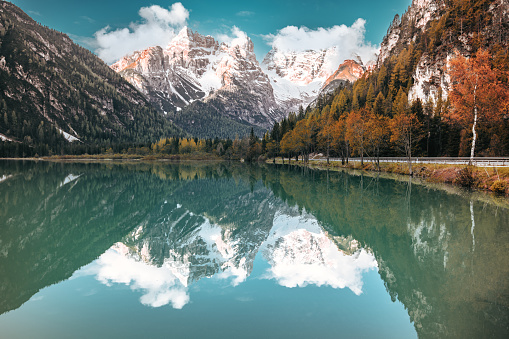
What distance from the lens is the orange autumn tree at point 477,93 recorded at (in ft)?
102

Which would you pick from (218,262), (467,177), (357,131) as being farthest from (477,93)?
(218,262)

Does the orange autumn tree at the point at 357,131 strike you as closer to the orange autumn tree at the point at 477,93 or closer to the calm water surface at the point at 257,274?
the orange autumn tree at the point at 477,93

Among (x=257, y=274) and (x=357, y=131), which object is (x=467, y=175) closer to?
(x=357, y=131)

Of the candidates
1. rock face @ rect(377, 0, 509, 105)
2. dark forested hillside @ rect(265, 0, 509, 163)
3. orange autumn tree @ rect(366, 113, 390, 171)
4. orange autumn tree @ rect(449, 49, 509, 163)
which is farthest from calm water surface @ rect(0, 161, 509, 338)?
rock face @ rect(377, 0, 509, 105)

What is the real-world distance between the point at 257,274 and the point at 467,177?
31.0 m

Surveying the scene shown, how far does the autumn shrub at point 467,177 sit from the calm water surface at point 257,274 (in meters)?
12.8

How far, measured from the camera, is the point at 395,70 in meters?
95.4

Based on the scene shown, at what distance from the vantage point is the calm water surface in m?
6.35

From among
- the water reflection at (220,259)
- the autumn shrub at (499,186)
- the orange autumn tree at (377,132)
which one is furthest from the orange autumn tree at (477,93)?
the water reflection at (220,259)

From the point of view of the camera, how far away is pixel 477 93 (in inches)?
1243

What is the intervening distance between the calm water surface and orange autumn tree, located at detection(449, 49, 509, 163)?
1748 centimetres

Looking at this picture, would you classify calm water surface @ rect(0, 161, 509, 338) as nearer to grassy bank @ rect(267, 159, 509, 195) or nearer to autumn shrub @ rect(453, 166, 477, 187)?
grassy bank @ rect(267, 159, 509, 195)

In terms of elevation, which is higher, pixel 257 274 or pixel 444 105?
pixel 444 105

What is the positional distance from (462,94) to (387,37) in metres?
118
